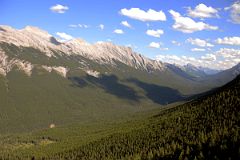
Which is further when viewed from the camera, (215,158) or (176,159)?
(176,159)

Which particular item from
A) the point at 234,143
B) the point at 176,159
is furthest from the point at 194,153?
the point at 234,143

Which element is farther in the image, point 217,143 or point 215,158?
point 217,143

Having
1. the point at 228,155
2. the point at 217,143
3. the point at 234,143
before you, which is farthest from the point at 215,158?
the point at 217,143

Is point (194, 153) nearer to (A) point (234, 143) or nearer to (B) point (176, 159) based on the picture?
(B) point (176, 159)

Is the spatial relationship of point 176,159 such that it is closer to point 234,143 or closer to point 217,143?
point 217,143

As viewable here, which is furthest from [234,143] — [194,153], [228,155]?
[194,153]

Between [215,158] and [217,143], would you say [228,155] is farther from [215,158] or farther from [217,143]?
[217,143]

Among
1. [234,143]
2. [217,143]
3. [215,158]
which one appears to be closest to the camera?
[215,158]

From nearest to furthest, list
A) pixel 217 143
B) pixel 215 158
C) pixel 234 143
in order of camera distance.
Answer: pixel 215 158 < pixel 234 143 < pixel 217 143
